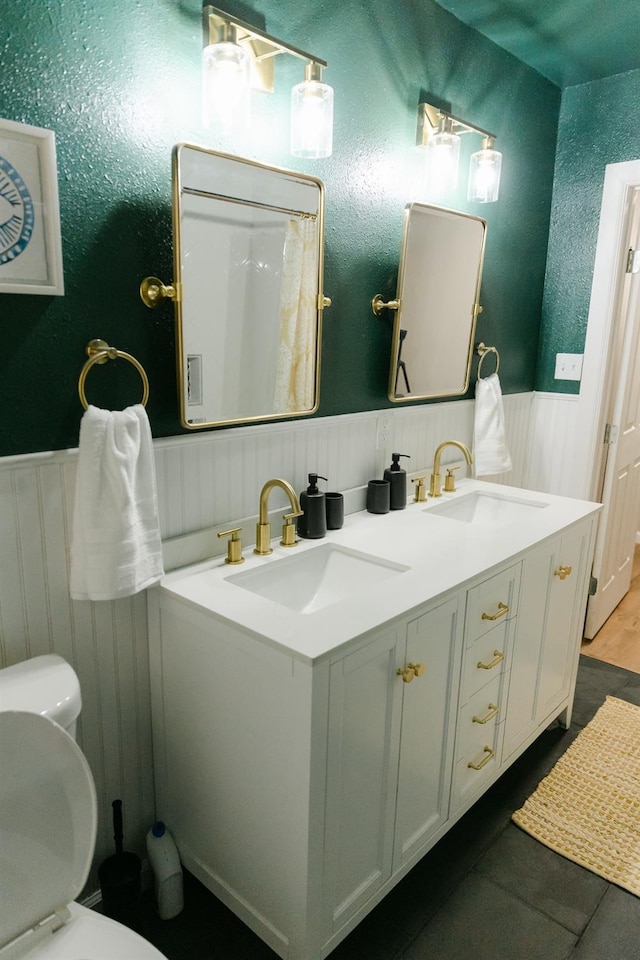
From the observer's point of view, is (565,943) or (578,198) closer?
(565,943)

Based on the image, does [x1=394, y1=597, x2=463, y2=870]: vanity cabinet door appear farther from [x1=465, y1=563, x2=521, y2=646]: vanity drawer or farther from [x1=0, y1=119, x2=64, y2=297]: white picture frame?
[x1=0, y1=119, x2=64, y2=297]: white picture frame

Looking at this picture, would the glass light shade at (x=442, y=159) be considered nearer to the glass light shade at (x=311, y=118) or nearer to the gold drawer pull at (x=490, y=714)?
the glass light shade at (x=311, y=118)

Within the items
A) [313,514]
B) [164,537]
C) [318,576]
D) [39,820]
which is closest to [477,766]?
[318,576]

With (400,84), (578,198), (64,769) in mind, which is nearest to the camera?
(64,769)

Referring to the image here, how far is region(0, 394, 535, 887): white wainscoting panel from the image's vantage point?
50.5 inches

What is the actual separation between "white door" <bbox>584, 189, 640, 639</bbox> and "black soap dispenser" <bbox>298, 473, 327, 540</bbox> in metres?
1.63

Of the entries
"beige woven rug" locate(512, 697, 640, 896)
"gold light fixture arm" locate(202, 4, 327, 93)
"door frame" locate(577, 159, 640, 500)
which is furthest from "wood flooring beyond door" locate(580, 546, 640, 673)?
"gold light fixture arm" locate(202, 4, 327, 93)

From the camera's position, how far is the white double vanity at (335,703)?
4.09 feet

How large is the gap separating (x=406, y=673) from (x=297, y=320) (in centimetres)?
91

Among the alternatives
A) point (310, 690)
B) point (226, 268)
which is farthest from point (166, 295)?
point (310, 690)

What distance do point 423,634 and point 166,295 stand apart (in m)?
0.91

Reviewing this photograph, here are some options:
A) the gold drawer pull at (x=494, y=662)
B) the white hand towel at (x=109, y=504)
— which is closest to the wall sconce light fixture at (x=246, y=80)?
the white hand towel at (x=109, y=504)

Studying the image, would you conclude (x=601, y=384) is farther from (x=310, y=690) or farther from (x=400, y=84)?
(x=310, y=690)

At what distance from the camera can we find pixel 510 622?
5.77 feet
